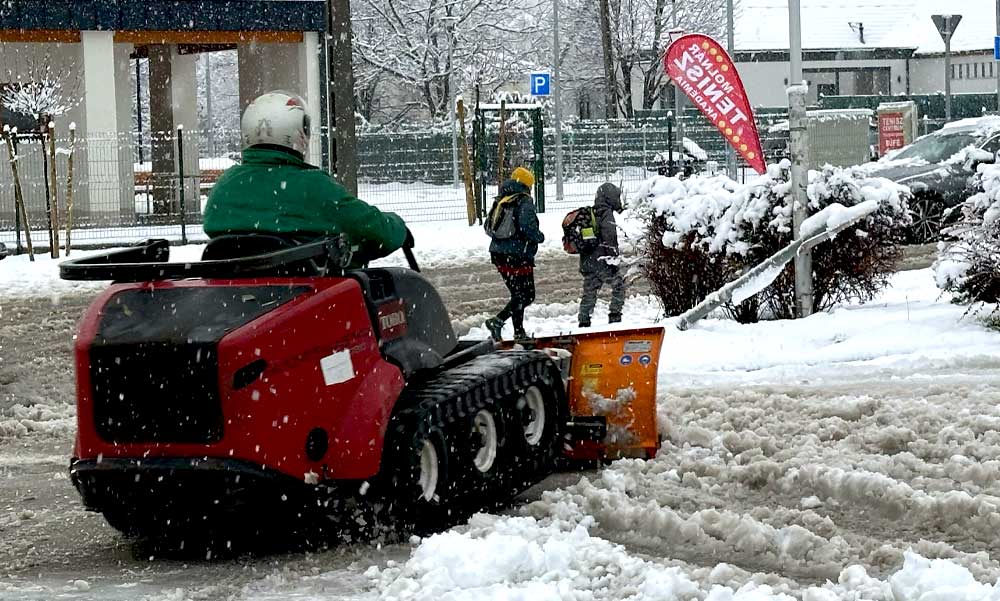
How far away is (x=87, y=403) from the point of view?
6129mm

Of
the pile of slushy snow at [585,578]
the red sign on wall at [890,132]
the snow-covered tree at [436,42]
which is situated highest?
the snow-covered tree at [436,42]

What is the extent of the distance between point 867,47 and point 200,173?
1838 inches

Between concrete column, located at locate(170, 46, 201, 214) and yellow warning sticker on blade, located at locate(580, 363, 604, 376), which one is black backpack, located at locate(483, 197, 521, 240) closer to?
yellow warning sticker on blade, located at locate(580, 363, 604, 376)

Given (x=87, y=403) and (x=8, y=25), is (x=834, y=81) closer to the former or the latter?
(x=8, y=25)

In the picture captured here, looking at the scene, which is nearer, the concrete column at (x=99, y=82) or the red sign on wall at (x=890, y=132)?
the concrete column at (x=99, y=82)

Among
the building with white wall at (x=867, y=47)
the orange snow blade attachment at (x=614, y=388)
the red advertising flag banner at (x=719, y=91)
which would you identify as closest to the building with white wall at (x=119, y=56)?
the red advertising flag banner at (x=719, y=91)

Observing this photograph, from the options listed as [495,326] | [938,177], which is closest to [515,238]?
[495,326]

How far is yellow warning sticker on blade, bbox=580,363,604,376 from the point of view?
790 centimetres

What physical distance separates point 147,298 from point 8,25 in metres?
21.6

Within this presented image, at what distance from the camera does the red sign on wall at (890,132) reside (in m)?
34.8

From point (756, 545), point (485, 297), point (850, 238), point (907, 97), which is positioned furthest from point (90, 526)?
point (907, 97)

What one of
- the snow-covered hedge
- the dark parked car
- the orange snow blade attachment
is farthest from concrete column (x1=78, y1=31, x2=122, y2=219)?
the orange snow blade attachment

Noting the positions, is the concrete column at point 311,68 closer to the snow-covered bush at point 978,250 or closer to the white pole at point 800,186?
the white pole at point 800,186

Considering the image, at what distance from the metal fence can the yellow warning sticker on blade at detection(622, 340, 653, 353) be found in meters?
14.8
